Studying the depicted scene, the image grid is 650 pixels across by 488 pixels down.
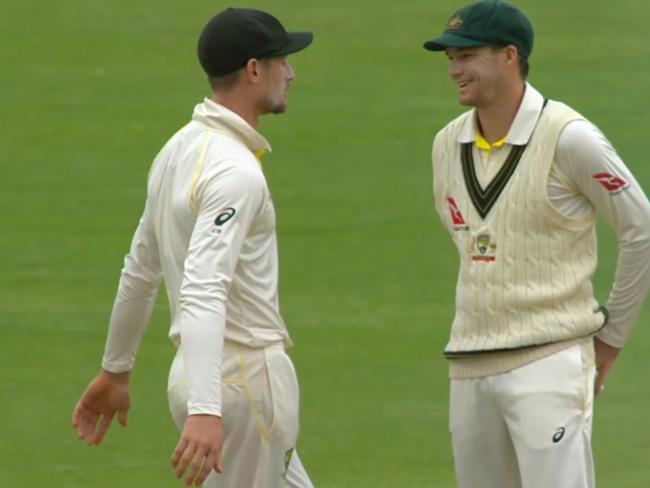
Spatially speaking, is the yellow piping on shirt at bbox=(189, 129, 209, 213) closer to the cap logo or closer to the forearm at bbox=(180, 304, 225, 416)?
the forearm at bbox=(180, 304, 225, 416)

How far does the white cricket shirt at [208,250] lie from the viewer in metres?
5.41

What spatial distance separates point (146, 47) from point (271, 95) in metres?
9.88

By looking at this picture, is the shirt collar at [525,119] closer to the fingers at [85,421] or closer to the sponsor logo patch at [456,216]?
the sponsor logo patch at [456,216]

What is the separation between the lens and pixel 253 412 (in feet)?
18.9

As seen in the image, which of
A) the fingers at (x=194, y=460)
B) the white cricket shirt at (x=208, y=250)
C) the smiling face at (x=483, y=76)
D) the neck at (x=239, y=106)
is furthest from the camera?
the smiling face at (x=483, y=76)

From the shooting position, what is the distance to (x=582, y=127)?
6.12 meters

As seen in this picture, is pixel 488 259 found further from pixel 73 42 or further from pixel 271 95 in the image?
pixel 73 42

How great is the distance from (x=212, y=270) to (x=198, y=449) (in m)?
0.52

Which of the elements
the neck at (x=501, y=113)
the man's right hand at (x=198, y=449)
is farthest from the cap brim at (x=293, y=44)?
the man's right hand at (x=198, y=449)

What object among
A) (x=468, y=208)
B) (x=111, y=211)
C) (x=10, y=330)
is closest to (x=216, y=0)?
(x=111, y=211)

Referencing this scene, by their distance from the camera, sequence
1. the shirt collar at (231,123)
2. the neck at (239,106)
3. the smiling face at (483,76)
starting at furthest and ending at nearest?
the smiling face at (483,76) < the neck at (239,106) < the shirt collar at (231,123)

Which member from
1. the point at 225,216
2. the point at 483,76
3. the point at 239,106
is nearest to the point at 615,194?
the point at 483,76

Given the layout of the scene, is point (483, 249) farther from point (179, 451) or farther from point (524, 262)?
point (179, 451)

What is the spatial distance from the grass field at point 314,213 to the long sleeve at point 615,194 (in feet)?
9.09
